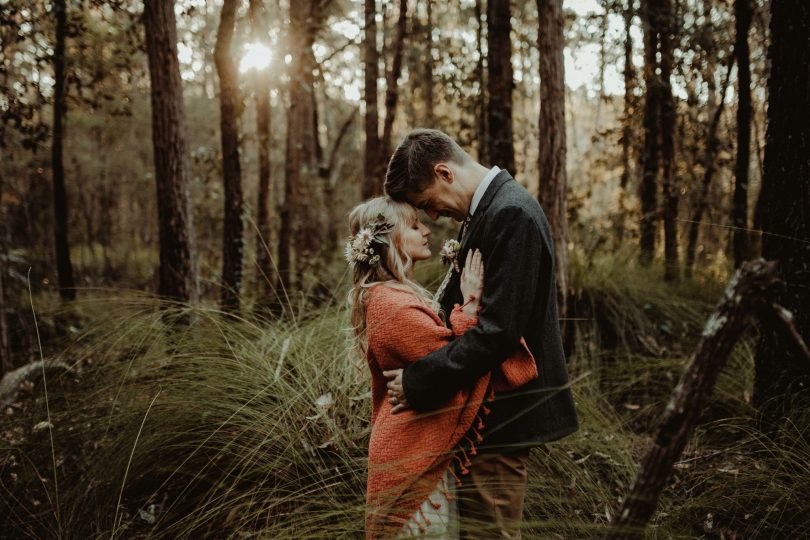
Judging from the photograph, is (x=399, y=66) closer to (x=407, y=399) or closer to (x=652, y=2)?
(x=652, y=2)

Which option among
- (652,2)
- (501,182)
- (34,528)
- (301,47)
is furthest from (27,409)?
(652,2)

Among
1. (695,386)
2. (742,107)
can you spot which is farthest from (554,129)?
(695,386)

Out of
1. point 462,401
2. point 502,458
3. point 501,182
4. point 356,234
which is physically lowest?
point 502,458

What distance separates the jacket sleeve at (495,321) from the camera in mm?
1946

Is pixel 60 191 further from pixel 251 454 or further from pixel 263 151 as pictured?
pixel 251 454

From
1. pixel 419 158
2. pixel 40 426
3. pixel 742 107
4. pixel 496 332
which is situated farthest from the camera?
pixel 742 107

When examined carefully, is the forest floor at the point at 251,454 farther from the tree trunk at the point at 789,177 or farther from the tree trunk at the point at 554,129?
the tree trunk at the point at 554,129

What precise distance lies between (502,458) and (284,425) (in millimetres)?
1252

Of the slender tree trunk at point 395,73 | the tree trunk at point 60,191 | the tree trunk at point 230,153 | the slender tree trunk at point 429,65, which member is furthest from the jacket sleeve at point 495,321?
the slender tree trunk at point 429,65

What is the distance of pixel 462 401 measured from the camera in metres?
2.08

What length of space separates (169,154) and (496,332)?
430cm

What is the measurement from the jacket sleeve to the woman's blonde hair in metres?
0.39

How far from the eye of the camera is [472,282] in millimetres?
2199

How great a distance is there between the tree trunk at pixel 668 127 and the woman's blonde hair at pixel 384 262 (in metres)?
7.04
